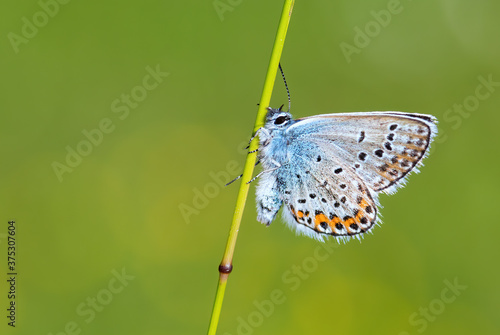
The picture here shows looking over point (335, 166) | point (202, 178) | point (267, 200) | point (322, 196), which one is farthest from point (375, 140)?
point (202, 178)

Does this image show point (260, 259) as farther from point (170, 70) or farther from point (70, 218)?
point (170, 70)

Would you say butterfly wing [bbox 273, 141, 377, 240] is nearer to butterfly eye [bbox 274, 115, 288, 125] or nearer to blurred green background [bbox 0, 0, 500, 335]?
butterfly eye [bbox 274, 115, 288, 125]

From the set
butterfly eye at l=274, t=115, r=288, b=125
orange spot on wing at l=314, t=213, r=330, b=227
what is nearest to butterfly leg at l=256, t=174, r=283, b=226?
orange spot on wing at l=314, t=213, r=330, b=227

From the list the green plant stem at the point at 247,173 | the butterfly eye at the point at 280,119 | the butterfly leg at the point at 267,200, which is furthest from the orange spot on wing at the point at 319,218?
the green plant stem at the point at 247,173

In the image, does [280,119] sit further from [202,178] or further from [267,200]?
[202,178]

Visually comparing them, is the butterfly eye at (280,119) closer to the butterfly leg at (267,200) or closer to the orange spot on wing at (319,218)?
the butterfly leg at (267,200)
